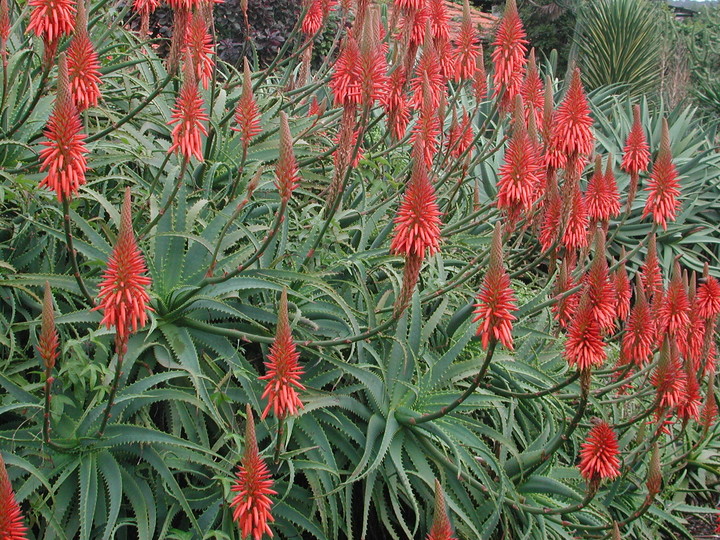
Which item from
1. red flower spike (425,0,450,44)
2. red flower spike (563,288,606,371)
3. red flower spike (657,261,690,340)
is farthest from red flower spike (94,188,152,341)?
red flower spike (425,0,450,44)

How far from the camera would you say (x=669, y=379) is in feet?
10.1

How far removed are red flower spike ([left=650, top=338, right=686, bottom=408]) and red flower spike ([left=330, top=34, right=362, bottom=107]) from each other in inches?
58.0

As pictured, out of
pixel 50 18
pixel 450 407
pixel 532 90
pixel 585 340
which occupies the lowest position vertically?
pixel 450 407

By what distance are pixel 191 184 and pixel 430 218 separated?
4.94 ft

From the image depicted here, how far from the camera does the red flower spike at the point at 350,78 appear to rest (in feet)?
10.3

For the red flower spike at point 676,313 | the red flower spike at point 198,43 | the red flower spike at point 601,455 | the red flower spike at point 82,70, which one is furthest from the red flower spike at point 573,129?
the red flower spike at point 82,70

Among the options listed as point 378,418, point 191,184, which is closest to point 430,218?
point 378,418

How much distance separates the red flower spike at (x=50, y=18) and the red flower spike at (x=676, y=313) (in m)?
2.41

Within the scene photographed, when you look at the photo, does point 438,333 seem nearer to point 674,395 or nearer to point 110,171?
point 674,395

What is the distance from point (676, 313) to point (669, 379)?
344mm

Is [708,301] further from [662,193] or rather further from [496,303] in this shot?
[496,303]

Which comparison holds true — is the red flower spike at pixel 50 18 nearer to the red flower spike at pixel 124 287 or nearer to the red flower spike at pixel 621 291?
the red flower spike at pixel 124 287

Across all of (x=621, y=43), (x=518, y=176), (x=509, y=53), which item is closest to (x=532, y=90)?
(x=509, y=53)

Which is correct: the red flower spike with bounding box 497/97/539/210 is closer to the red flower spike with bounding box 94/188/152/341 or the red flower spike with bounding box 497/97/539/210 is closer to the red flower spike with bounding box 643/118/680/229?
the red flower spike with bounding box 643/118/680/229
